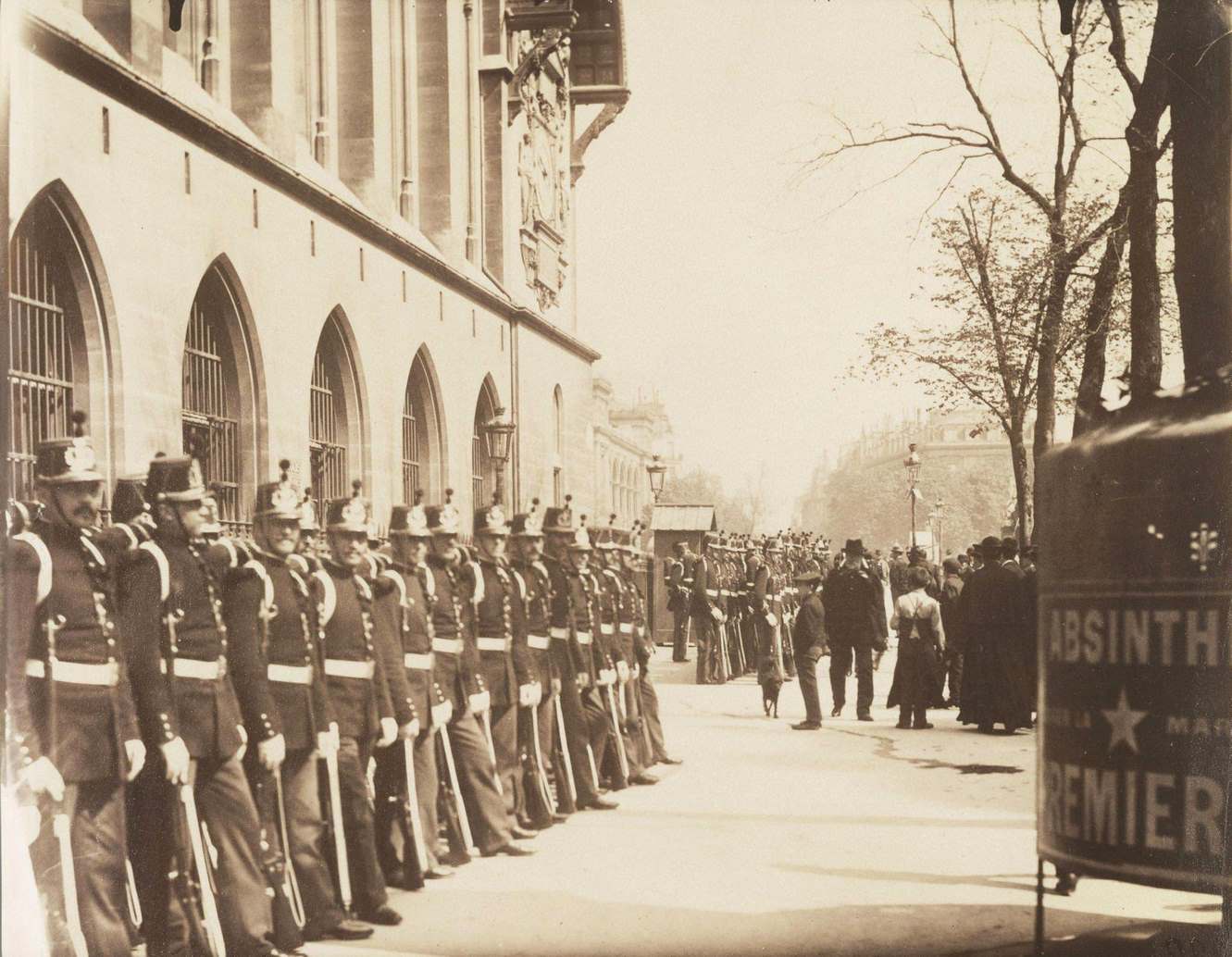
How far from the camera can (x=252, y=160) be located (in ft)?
38.9

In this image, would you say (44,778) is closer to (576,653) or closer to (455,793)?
(455,793)

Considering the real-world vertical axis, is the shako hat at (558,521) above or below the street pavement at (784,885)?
above

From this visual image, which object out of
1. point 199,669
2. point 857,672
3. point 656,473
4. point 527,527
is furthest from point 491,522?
point 857,672

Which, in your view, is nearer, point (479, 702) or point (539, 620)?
point (479, 702)

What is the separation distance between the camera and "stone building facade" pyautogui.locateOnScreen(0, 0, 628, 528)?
8156 millimetres

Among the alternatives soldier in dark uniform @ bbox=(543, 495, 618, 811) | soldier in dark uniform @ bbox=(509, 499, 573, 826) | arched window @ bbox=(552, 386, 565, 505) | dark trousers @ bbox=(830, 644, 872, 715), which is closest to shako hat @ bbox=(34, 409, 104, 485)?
soldier in dark uniform @ bbox=(509, 499, 573, 826)

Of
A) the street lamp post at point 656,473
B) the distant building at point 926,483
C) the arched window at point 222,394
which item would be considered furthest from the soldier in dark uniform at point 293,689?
the street lamp post at point 656,473

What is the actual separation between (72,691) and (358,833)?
1938 mm

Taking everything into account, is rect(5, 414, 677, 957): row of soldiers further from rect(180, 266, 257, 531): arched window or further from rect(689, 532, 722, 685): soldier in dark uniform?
rect(689, 532, 722, 685): soldier in dark uniform

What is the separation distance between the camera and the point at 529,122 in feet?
46.4

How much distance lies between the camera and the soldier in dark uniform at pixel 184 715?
5.58 meters

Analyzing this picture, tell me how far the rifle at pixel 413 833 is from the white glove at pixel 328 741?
0.87 m

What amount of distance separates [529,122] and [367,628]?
27.2 feet

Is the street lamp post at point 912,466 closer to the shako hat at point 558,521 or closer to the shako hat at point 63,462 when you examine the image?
the shako hat at point 558,521
